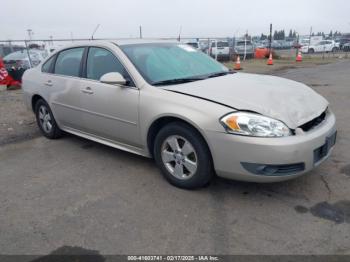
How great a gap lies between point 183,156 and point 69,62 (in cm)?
247

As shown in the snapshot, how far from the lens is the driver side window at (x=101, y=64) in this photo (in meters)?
3.97

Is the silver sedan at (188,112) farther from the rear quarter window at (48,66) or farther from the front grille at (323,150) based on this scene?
the rear quarter window at (48,66)

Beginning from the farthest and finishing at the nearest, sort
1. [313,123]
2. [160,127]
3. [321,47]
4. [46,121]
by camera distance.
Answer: [321,47], [46,121], [160,127], [313,123]

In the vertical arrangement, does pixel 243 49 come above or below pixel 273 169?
below

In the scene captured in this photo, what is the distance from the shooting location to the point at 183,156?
339 centimetres

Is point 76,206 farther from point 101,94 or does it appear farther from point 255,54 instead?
point 255,54

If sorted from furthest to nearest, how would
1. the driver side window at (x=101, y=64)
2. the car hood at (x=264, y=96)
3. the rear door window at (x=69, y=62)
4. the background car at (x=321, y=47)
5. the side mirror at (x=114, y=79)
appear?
the background car at (x=321, y=47)
the rear door window at (x=69, y=62)
the driver side window at (x=101, y=64)
the side mirror at (x=114, y=79)
the car hood at (x=264, y=96)

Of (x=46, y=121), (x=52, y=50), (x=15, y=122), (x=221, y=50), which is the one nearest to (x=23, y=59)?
(x=52, y=50)

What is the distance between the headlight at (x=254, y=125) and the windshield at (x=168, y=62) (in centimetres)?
111

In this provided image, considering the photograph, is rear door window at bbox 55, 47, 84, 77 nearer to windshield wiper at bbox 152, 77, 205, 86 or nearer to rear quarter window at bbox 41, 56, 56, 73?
rear quarter window at bbox 41, 56, 56, 73

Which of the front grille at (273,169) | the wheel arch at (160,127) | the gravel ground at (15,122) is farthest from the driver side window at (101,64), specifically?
the gravel ground at (15,122)

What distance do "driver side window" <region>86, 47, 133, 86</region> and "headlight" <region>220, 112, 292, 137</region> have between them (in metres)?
1.49

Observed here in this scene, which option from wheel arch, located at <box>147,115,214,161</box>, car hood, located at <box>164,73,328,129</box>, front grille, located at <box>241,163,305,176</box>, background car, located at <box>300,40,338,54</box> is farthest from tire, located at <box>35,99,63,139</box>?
background car, located at <box>300,40,338,54</box>

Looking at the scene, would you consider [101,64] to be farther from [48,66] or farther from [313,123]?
[313,123]
